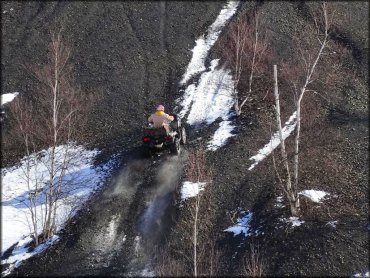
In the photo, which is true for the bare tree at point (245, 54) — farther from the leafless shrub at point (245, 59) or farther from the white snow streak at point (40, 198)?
the white snow streak at point (40, 198)

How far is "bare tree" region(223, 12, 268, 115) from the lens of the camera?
2352 cm

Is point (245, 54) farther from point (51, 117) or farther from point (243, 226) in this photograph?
point (243, 226)

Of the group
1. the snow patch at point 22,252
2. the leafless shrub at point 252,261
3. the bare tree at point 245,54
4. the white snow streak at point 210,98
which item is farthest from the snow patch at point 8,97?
the leafless shrub at point 252,261

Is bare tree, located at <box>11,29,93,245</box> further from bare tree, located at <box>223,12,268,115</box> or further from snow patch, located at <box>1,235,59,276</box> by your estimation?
bare tree, located at <box>223,12,268,115</box>

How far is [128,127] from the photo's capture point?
23172 mm

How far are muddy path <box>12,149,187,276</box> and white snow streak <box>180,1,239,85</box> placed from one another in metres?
9.26

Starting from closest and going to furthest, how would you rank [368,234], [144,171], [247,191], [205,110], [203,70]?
[368,234] → [247,191] → [144,171] → [205,110] → [203,70]

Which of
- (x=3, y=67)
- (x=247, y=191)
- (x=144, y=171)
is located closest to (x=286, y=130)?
(x=247, y=191)

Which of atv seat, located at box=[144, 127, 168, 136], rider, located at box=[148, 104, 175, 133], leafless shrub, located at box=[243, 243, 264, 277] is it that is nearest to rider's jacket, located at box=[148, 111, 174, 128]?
rider, located at box=[148, 104, 175, 133]

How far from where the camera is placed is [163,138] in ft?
61.2

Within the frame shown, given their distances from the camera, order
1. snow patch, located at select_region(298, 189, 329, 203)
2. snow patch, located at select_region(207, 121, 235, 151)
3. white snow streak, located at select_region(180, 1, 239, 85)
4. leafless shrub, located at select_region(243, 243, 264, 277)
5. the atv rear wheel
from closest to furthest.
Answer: leafless shrub, located at select_region(243, 243, 264, 277) < snow patch, located at select_region(298, 189, 329, 203) < the atv rear wheel < snow patch, located at select_region(207, 121, 235, 151) < white snow streak, located at select_region(180, 1, 239, 85)

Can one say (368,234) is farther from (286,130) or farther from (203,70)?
(203,70)

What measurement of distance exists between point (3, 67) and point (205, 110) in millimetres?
12745

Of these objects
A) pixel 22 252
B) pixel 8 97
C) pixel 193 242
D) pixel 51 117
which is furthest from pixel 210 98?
pixel 193 242
